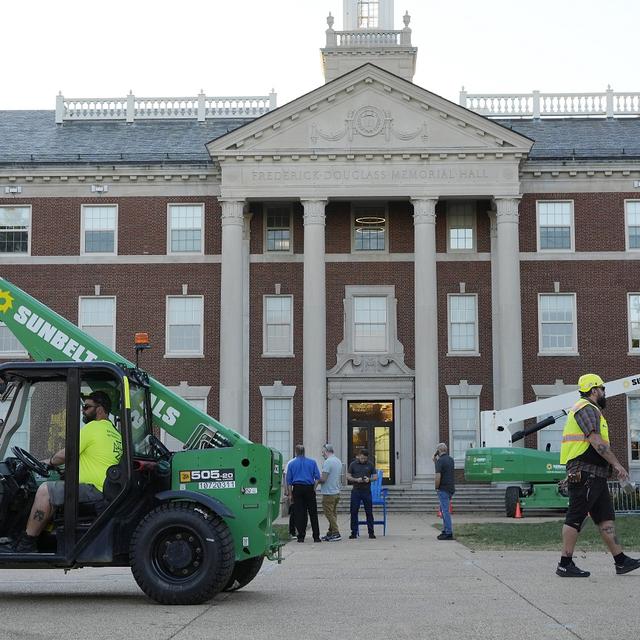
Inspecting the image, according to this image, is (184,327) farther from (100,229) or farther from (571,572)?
(571,572)

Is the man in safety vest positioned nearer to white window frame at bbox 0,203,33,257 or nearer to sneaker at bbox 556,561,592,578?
sneaker at bbox 556,561,592,578

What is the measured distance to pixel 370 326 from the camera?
38344 mm

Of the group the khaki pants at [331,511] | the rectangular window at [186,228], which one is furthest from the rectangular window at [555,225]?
the khaki pants at [331,511]

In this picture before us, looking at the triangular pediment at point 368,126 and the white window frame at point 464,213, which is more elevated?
the triangular pediment at point 368,126

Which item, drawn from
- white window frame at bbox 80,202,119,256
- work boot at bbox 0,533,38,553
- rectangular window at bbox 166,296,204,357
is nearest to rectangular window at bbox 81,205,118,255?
white window frame at bbox 80,202,119,256

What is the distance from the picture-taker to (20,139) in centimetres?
4181

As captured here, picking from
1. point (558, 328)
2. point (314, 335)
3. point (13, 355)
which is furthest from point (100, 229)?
point (558, 328)

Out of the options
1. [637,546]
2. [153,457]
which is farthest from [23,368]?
[637,546]

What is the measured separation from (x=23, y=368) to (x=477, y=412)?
2797 cm

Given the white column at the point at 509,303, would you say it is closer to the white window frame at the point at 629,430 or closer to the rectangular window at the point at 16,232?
the white window frame at the point at 629,430

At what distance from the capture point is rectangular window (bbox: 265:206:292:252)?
39.0 meters

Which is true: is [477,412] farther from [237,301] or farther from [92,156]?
[92,156]

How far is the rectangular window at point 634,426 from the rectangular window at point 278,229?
40.5 feet

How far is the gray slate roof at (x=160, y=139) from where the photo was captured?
129 feet
